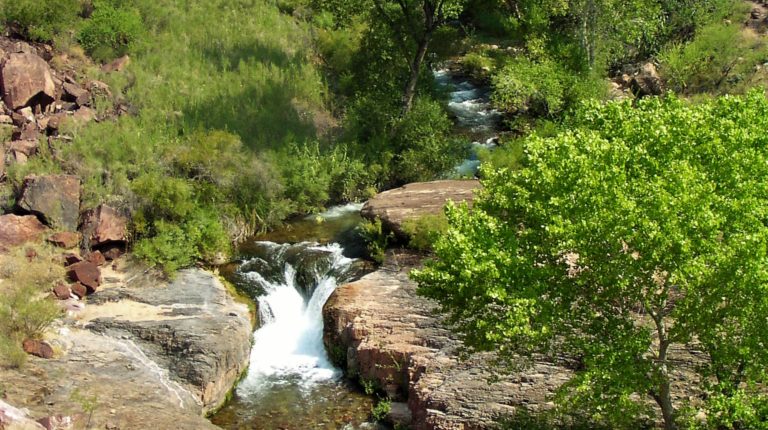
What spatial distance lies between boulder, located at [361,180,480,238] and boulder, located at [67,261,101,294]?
732 cm

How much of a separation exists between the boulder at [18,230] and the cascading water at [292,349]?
5.09 m

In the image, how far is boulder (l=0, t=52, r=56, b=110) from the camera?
21594 millimetres

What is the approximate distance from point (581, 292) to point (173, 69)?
2120 centimetres

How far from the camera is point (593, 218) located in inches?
392

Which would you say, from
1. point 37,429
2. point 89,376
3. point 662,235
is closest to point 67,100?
point 89,376

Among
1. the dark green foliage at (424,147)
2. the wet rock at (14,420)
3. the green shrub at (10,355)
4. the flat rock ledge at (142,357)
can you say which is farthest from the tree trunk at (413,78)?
the wet rock at (14,420)

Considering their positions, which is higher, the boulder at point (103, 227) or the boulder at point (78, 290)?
the boulder at point (103, 227)

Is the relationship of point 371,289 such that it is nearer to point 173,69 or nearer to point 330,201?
point 330,201

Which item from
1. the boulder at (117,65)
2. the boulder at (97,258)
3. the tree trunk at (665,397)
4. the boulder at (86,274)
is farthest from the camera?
the boulder at (117,65)

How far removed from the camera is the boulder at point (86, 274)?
17.2 m

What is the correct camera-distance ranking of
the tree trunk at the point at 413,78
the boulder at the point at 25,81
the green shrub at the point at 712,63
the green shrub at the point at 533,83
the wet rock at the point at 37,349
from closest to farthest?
1. the wet rock at the point at 37,349
2. the boulder at the point at 25,81
3. the green shrub at the point at 533,83
4. the tree trunk at the point at 413,78
5. the green shrub at the point at 712,63

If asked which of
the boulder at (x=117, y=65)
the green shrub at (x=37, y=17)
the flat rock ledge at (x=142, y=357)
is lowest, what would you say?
the flat rock ledge at (x=142, y=357)

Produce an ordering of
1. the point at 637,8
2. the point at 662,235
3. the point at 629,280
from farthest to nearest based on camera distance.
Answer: the point at 637,8
the point at 629,280
the point at 662,235

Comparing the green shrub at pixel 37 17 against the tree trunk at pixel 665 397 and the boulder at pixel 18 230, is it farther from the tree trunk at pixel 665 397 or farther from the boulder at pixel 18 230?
the tree trunk at pixel 665 397
